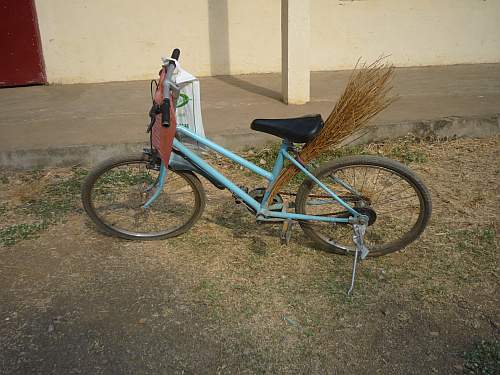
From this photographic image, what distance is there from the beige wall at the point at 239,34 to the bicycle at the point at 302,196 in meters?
3.76

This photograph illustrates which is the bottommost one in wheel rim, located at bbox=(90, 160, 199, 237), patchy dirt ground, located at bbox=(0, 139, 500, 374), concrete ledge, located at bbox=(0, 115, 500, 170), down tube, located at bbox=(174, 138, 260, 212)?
patchy dirt ground, located at bbox=(0, 139, 500, 374)

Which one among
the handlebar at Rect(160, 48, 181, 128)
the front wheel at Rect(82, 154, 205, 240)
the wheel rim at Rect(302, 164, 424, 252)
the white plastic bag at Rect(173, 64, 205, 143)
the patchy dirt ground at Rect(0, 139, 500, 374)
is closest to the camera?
the patchy dirt ground at Rect(0, 139, 500, 374)

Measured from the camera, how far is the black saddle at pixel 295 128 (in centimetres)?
256

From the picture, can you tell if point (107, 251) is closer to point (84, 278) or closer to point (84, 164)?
point (84, 278)

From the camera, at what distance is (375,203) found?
11.2 ft

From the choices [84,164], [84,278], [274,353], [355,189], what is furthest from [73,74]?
[274,353]

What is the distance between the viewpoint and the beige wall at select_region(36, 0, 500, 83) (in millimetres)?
6406

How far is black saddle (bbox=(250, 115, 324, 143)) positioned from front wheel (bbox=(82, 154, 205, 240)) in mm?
636

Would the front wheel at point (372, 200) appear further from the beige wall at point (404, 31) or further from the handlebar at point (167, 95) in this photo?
the beige wall at point (404, 31)

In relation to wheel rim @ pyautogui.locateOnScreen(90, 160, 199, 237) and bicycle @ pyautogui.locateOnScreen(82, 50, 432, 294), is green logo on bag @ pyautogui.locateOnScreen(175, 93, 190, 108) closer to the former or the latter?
bicycle @ pyautogui.locateOnScreen(82, 50, 432, 294)

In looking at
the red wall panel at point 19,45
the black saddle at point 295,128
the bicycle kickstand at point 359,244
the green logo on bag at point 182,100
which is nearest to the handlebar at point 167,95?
the green logo on bag at point 182,100

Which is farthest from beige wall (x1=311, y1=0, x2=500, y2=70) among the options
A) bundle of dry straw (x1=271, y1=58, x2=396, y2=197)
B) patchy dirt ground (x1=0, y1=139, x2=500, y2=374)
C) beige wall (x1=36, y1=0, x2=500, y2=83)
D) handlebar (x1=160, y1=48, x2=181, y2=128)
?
handlebar (x1=160, y1=48, x2=181, y2=128)

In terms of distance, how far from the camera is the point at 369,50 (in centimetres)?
701

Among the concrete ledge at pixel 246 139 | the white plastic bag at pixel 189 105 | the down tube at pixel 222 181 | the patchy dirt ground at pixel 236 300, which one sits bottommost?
the patchy dirt ground at pixel 236 300
